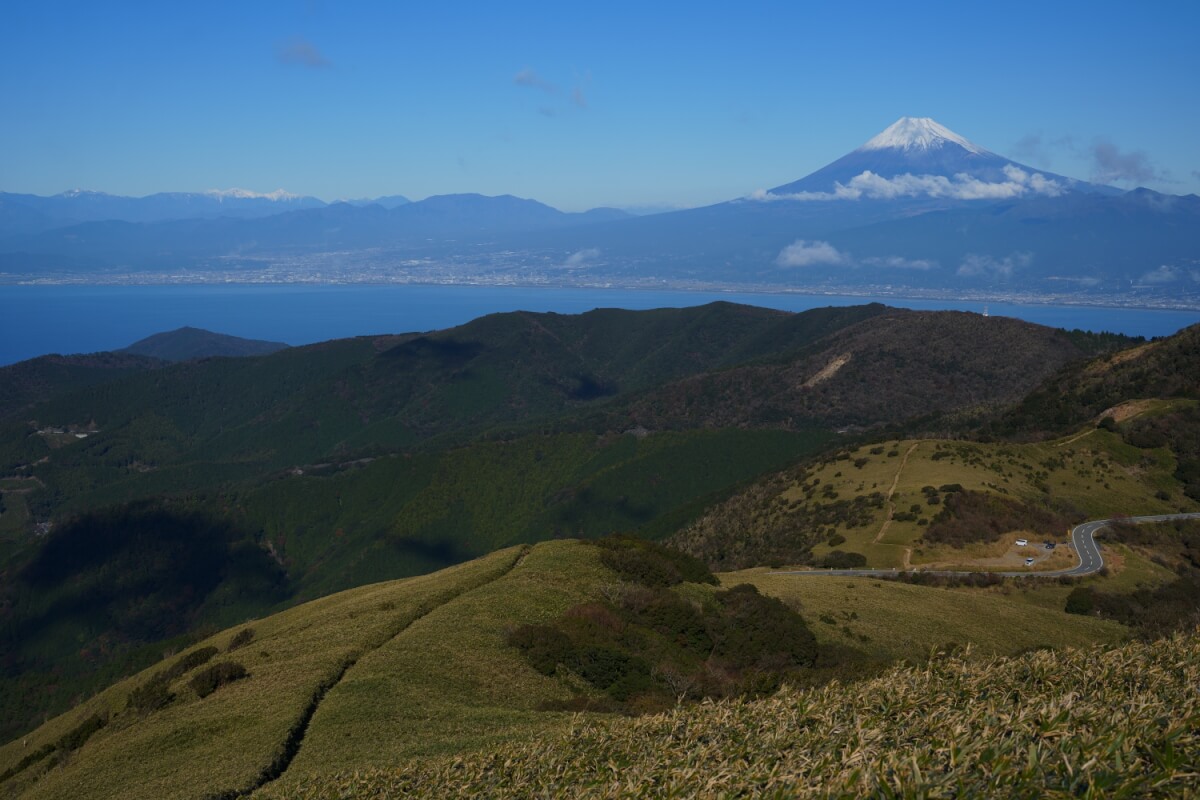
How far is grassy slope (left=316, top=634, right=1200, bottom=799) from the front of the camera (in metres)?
8.24

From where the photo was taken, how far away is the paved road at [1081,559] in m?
43.3

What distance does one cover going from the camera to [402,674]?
24.0 m

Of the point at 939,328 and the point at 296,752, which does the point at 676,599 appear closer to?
the point at 296,752

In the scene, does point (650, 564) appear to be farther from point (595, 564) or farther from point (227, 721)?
point (227, 721)

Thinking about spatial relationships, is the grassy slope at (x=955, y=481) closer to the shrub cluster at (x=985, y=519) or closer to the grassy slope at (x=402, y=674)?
the shrub cluster at (x=985, y=519)

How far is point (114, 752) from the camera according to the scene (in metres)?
21.2

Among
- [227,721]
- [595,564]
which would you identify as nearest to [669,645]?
[595,564]

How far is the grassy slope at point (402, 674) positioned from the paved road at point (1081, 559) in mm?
5160

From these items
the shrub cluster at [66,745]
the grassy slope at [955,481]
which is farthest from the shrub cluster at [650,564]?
the shrub cluster at [66,745]

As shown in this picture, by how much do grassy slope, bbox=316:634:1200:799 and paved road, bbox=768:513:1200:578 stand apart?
30277mm

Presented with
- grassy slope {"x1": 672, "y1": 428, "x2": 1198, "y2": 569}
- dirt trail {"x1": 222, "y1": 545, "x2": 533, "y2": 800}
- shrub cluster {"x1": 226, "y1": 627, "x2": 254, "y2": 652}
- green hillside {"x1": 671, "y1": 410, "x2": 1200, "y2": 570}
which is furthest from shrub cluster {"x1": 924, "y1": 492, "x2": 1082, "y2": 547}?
shrub cluster {"x1": 226, "y1": 627, "x2": 254, "y2": 652}

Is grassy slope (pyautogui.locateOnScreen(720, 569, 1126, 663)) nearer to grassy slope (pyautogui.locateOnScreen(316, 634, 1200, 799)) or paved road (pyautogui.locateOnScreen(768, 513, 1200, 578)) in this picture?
paved road (pyautogui.locateOnScreen(768, 513, 1200, 578))

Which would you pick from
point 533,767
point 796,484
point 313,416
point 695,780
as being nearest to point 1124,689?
point 695,780

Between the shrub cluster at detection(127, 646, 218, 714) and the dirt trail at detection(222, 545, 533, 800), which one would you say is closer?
the dirt trail at detection(222, 545, 533, 800)
